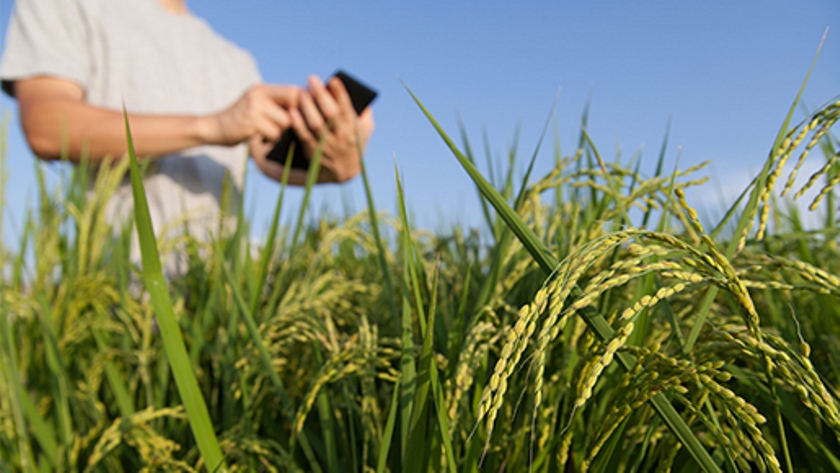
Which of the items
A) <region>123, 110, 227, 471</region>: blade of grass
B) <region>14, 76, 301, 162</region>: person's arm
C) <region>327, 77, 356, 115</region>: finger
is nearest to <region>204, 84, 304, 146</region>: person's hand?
<region>14, 76, 301, 162</region>: person's arm

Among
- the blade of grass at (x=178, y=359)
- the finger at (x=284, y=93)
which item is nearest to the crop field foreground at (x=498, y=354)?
the blade of grass at (x=178, y=359)

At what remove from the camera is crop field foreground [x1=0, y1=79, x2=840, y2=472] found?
42 cm

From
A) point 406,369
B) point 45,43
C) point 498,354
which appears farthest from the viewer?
point 45,43

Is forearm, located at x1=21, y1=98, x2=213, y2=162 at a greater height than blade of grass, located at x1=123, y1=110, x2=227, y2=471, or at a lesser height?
greater

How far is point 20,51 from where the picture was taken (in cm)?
226

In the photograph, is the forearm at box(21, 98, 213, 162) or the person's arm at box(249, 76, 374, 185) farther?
the forearm at box(21, 98, 213, 162)

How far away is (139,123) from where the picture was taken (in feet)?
6.85

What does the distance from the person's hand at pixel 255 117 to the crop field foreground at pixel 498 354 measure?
0.68 m

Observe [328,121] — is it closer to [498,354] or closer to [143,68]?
[143,68]

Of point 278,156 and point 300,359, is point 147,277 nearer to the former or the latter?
point 300,359

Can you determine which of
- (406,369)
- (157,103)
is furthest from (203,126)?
(406,369)

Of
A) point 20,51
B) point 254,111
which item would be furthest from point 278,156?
point 20,51

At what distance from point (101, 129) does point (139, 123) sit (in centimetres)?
15

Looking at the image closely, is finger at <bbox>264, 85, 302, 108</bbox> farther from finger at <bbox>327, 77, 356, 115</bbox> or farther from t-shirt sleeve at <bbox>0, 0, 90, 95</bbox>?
t-shirt sleeve at <bbox>0, 0, 90, 95</bbox>
